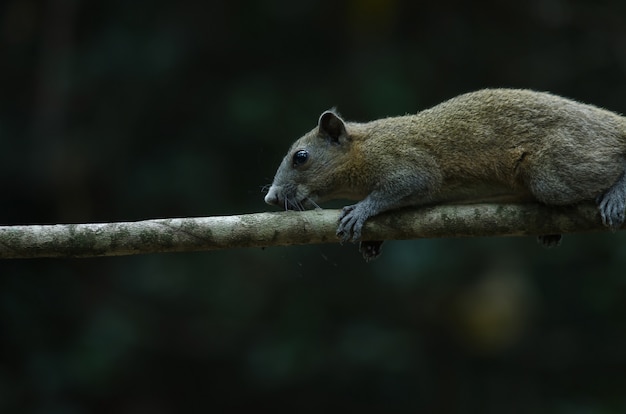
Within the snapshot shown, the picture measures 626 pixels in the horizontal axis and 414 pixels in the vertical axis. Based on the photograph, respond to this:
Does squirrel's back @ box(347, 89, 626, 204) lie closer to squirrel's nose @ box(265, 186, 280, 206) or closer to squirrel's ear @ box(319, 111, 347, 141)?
squirrel's ear @ box(319, 111, 347, 141)

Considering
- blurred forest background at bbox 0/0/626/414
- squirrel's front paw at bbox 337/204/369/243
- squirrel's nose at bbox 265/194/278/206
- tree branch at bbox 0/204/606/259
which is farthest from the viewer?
blurred forest background at bbox 0/0/626/414

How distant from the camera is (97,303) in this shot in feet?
51.7

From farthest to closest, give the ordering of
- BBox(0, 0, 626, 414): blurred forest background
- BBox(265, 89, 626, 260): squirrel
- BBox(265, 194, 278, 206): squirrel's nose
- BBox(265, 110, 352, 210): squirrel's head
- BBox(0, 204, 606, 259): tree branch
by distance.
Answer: BBox(0, 0, 626, 414): blurred forest background → BBox(265, 110, 352, 210): squirrel's head → BBox(265, 194, 278, 206): squirrel's nose → BBox(265, 89, 626, 260): squirrel → BBox(0, 204, 606, 259): tree branch

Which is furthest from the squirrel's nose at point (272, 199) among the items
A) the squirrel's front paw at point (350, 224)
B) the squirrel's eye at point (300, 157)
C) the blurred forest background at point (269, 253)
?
the blurred forest background at point (269, 253)

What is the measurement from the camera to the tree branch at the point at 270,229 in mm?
7309

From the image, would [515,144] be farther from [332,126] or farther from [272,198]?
[272,198]

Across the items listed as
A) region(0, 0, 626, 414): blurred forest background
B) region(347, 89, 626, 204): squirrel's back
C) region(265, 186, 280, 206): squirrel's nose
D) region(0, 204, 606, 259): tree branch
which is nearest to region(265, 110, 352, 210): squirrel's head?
region(265, 186, 280, 206): squirrel's nose

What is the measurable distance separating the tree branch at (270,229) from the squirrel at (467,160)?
0.47 feet

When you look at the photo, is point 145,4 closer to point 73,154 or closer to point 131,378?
point 73,154

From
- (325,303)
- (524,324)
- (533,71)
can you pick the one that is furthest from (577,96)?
(325,303)

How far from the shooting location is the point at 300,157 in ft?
29.0

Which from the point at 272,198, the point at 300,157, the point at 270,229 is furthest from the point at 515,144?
the point at 270,229

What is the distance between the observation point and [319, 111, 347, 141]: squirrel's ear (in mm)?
8875

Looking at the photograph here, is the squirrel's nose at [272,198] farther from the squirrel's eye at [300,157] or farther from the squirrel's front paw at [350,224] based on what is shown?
the squirrel's front paw at [350,224]
